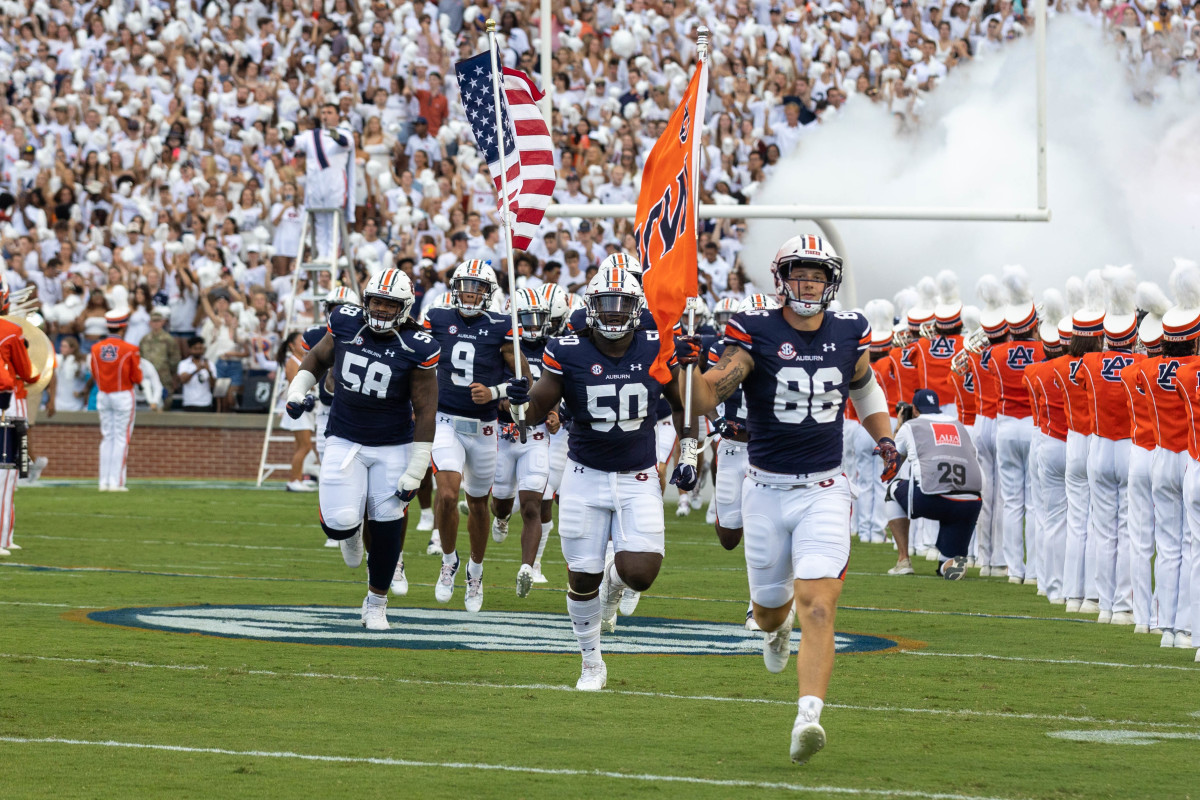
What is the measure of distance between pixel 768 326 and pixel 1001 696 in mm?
2244

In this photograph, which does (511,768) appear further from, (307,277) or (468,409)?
(307,277)

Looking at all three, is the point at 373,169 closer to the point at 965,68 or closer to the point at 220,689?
the point at 965,68

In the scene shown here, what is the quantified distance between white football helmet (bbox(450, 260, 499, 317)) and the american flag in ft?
1.12

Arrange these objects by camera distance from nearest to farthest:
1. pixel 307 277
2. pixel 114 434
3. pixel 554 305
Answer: pixel 554 305 < pixel 114 434 < pixel 307 277

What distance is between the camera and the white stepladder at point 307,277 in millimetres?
20984

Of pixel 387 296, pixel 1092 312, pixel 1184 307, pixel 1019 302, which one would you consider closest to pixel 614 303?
pixel 387 296


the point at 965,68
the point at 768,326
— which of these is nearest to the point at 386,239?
the point at 965,68

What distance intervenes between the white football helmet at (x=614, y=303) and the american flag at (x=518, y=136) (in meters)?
3.36

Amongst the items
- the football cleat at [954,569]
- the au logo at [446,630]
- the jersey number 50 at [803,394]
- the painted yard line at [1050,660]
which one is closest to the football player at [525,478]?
the au logo at [446,630]

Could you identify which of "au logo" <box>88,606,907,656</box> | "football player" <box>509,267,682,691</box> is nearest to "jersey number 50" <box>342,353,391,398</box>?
"au logo" <box>88,606,907,656</box>

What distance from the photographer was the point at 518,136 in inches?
476

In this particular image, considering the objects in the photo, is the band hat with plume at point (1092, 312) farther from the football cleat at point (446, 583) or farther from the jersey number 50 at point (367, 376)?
the jersey number 50 at point (367, 376)

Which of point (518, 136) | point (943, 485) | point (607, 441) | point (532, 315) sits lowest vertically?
point (943, 485)

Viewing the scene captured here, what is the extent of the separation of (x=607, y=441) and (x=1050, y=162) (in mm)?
16907
